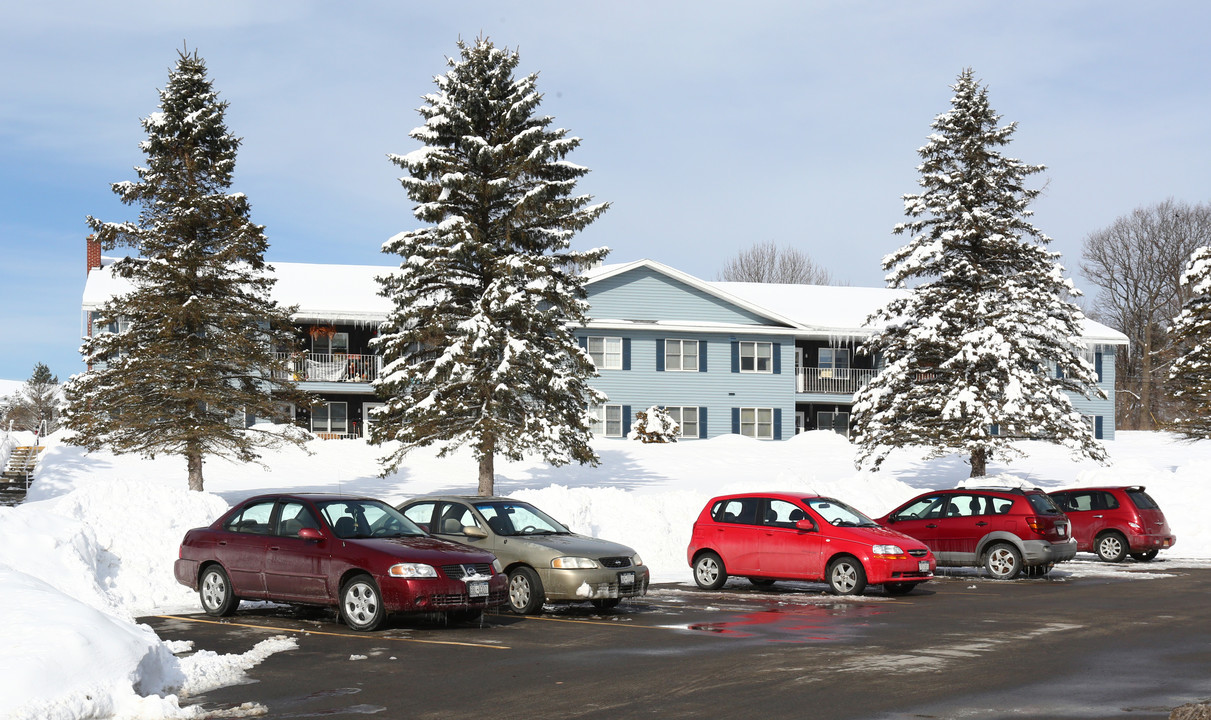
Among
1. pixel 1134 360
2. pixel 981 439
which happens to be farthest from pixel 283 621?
pixel 1134 360

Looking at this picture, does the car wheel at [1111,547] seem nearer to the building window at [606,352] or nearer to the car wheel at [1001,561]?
the car wheel at [1001,561]

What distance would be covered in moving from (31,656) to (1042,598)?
535 inches

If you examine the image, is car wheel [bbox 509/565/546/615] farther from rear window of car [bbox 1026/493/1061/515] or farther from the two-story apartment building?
the two-story apartment building

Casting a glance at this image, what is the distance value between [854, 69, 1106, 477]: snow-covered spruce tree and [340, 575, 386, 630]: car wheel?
24.1m

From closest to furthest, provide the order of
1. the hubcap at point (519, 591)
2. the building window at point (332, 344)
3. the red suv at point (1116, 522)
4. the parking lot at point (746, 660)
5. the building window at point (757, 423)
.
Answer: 1. the parking lot at point (746, 660)
2. the hubcap at point (519, 591)
3. the red suv at point (1116, 522)
4. the building window at point (332, 344)
5. the building window at point (757, 423)

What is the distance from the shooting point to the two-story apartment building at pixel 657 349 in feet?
155

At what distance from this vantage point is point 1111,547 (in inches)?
941

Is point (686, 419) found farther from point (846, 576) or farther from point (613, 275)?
point (846, 576)

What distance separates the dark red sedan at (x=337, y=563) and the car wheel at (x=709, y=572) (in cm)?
526

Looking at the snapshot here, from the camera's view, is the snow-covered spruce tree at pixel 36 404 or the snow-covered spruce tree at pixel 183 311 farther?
the snow-covered spruce tree at pixel 36 404

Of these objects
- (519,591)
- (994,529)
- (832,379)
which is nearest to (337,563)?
(519,591)

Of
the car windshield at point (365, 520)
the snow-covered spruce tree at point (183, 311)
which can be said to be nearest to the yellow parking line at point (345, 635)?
the car windshield at point (365, 520)

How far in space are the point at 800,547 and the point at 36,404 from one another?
77158 mm

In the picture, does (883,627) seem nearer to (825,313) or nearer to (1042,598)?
(1042,598)
